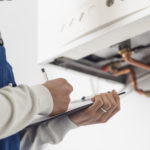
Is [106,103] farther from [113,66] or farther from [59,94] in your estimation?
[113,66]

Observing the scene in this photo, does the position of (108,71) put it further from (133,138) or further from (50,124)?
(50,124)

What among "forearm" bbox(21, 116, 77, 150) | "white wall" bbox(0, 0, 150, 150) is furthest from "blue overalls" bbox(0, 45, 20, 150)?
"white wall" bbox(0, 0, 150, 150)

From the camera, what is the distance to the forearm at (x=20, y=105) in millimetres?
391

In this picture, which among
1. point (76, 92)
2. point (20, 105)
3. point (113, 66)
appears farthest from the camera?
point (76, 92)

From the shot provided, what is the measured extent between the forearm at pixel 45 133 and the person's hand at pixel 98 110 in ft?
0.07

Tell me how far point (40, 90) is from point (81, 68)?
2.16ft

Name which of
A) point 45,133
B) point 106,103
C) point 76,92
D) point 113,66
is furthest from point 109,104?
point 76,92

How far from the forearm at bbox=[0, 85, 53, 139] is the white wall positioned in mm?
580

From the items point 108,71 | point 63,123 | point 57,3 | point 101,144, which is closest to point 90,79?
point 108,71

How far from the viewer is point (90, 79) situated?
1244 mm

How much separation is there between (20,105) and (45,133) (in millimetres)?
158

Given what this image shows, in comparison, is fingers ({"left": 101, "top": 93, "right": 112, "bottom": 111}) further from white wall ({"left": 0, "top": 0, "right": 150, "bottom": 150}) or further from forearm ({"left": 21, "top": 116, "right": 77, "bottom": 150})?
white wall ({"left": 0, "top": 0, "right": 150, "bottom": 150})

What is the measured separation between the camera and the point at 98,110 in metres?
0.51

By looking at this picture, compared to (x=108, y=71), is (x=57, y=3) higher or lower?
higher
